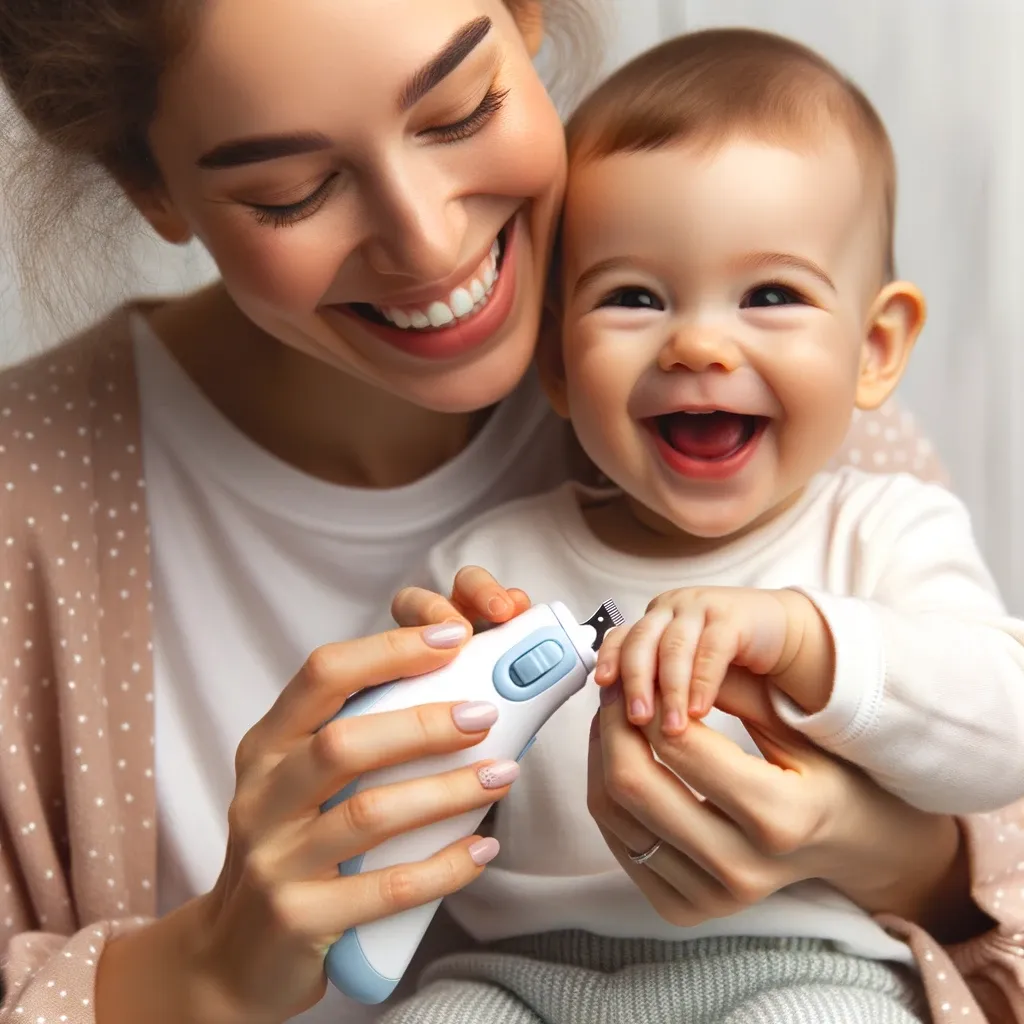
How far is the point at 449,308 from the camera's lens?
0.97 meters

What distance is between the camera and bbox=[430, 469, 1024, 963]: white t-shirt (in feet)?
2.73

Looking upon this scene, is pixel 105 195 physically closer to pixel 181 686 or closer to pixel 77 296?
pixel 77 296

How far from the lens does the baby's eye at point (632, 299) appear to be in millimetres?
968

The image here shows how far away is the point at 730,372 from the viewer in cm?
93

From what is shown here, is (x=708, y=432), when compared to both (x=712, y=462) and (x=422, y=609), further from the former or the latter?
(x=422, y=609)

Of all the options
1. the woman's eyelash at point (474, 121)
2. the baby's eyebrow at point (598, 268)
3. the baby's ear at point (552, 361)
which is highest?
the woman's eyelash at point (474, 121)

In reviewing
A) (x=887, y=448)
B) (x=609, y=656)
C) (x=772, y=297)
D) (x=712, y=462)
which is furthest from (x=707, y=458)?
(x=887, y=448)

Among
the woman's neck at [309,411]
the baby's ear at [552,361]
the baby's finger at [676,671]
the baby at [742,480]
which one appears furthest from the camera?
the woman's neck at [309,411]

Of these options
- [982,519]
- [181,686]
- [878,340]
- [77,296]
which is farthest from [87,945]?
[982,519]

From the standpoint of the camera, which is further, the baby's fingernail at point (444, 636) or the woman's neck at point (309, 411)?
the woman's neck at point (309, 411)

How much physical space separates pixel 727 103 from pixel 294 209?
335 mm

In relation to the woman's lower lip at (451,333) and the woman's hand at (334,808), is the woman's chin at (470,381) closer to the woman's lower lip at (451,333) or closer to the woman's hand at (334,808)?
the woman's lower lip at (451,333)

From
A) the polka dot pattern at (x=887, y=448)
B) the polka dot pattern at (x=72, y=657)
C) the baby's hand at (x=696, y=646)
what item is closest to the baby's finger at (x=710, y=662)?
the baby's hand at (x=696, y=646)

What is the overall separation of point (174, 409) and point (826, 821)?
2.32 feet
